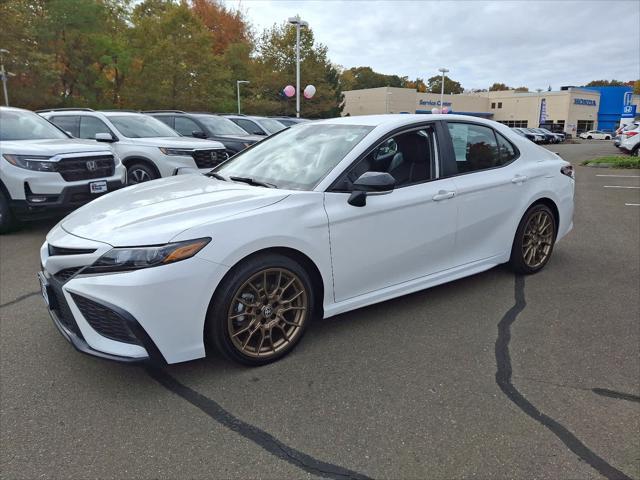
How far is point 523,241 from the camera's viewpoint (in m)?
4.75

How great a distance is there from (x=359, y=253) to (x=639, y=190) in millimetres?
10512

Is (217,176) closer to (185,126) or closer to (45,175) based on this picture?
(45,175)

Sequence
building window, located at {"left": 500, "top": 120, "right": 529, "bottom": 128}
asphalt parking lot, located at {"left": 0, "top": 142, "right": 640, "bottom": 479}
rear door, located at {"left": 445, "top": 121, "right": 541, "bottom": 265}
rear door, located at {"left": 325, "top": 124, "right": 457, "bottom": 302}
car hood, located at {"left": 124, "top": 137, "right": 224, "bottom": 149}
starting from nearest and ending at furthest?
asphalt parking lot, located at {"left": 0, "top": 142, "right": 640, "bottom": 479}
rear door, located at {"left": 325, "top": 124, "right": 457, "bottom": 302}
rear door, located at {"left": 445, "top": 121, "right": 541, "bottom": 265}
car hood, located at {"left": 124, "top": 137, "right": 224, "bottom": 149}
building window, located at {"left": 500, "top": 120, "right": 529, "bottom": 128}

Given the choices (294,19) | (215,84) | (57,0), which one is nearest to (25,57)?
(57,0)

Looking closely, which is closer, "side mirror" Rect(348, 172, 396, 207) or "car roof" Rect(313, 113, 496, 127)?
"side mirror" Rect(348, 172, 396, 207)

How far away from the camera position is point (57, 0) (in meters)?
32.8

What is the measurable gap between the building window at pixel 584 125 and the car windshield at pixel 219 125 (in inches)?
2988

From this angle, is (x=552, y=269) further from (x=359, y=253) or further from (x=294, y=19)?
(x=294, y=19)

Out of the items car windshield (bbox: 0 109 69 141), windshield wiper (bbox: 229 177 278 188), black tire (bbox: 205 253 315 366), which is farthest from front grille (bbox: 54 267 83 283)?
car windshield (bbox: 0 109 69 141)

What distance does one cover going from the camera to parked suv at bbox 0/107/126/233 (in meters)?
6.39

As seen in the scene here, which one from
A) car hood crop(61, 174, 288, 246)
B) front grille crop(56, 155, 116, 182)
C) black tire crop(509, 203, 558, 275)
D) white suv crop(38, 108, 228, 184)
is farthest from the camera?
white suv crop(38, 108, 228, 184)

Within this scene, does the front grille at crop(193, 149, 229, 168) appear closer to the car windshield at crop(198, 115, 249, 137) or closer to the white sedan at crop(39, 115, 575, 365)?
the car windshield at crop(198, 115, 249, 137)

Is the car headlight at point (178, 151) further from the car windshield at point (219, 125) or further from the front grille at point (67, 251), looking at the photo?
the front grille at point (67, 251)

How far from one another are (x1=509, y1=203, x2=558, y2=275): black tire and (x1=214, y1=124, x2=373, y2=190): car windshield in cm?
193
